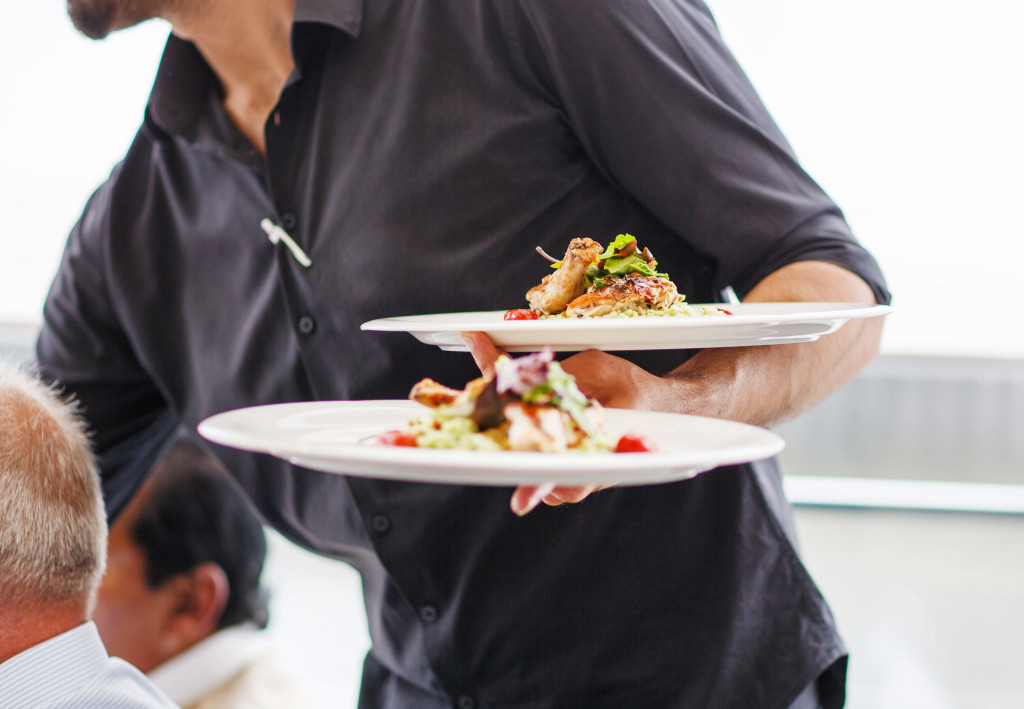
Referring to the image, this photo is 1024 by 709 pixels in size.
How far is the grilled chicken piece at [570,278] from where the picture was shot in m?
0.91

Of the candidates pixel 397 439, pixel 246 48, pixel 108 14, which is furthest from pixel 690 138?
pixel 108 14

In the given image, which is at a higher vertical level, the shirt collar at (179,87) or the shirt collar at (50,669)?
the shirt collar at (179,87)

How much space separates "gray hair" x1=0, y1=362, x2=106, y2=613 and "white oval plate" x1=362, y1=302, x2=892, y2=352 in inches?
25.1

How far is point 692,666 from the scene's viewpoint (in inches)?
50.1

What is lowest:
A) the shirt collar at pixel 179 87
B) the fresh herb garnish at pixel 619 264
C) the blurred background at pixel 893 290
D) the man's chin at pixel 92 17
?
the blurred background at pixel 893 290

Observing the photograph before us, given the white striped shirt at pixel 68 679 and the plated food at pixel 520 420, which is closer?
the plated food at pixel 520 420

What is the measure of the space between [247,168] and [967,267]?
4179 mm

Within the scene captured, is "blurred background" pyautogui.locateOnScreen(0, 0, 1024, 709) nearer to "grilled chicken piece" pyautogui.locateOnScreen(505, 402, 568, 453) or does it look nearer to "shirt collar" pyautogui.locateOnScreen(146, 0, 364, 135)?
"shirt collar" pyautogui.locateOnScreen(146, 0, 364, 135)

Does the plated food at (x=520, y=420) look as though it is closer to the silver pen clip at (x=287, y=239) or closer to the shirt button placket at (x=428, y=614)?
the silver pen clip at (x=287, y=239)

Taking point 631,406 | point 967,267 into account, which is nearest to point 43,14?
point 631,406

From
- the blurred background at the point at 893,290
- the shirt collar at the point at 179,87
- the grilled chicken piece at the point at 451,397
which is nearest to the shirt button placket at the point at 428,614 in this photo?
the grilled chicken piece at the point at 451,397

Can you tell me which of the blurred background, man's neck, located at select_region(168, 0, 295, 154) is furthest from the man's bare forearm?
the blurred background

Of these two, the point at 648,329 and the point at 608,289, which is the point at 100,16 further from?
the point at 648,329

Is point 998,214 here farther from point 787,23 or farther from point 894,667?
point 894,667
